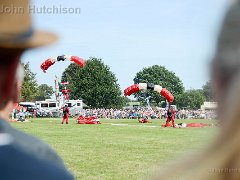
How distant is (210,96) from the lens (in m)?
1.49

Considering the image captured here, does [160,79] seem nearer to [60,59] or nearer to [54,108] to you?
[54,108]

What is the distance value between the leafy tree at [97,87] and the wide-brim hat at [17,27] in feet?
338

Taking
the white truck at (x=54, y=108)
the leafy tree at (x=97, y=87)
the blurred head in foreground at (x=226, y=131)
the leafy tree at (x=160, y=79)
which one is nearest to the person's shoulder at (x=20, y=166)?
the blurred head in foreground at (x=226, y=131)

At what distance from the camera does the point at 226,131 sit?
1.13 meters

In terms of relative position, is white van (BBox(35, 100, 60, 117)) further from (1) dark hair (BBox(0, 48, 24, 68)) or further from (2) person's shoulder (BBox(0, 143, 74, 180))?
(1) dark hair (BBox(0, 48, 24, 68))

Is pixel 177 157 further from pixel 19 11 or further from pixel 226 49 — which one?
pixel 19 11

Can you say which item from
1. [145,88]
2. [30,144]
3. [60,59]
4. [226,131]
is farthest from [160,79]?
[226,131]

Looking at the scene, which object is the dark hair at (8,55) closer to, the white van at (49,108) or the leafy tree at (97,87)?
the white van at (49,108)

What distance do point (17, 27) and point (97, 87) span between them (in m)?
104

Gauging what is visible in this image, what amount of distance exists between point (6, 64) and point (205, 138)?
2.06 feet

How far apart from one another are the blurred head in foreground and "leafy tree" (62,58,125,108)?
4071 inches

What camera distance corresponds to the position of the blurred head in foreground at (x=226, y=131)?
1105 millimetres

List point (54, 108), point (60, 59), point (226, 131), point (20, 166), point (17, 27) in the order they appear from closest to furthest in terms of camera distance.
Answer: point (226, 131) < point (17, 27) < point (20, 166) < point (60, 59) < point (54, 108)

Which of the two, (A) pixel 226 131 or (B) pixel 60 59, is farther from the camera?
A: (B) pixel 60 59
